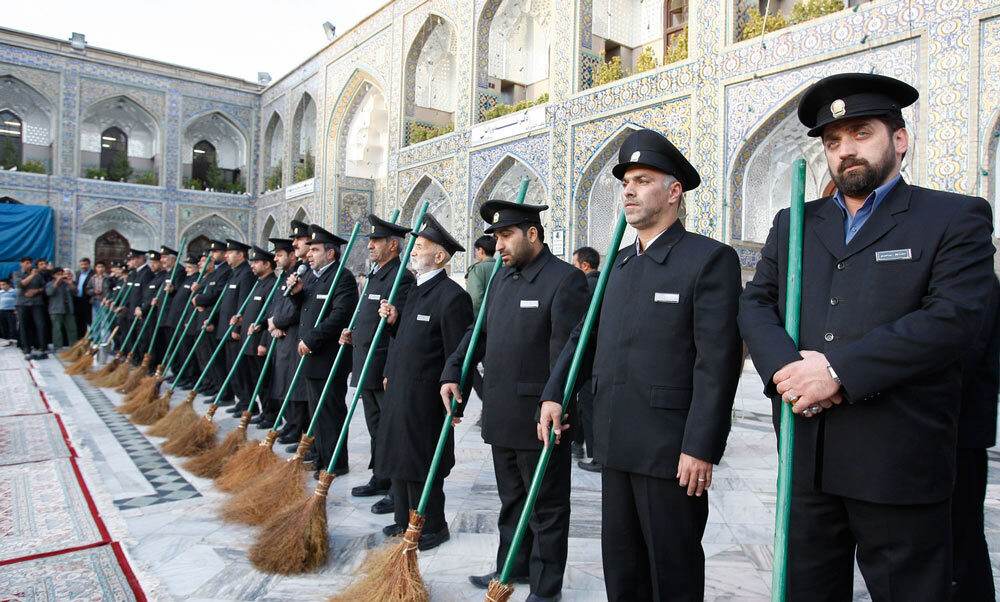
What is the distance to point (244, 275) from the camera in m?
5.85

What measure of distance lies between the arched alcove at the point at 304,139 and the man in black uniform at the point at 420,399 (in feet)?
46.7

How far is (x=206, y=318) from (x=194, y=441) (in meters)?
2.48

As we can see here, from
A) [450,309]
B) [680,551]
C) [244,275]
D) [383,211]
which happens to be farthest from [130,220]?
[680,551]

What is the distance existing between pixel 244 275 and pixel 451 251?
11.5ft

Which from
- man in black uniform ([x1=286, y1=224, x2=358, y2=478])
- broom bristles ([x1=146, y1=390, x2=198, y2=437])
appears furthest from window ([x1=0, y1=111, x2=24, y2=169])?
man in black uniform ([x1=286, y1=224, x2=358, y2=478])

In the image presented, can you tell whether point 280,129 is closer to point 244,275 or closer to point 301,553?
point 244,275

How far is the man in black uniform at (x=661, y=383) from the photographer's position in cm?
162

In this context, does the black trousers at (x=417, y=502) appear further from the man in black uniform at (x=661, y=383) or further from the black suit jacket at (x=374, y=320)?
the man in black uniform at (x=661, y=383)

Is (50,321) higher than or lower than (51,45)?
lower

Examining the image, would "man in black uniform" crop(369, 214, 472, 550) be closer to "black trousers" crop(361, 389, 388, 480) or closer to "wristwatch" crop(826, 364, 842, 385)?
"black trousers" crop(361, 389, 388, 480)

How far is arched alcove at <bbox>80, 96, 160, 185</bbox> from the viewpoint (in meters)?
16.9

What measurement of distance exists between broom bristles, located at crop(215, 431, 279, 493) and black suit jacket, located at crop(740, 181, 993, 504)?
112 inches

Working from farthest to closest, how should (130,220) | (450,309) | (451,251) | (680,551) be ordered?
(130,220)
(451,251)
(450,309)
(680,551)

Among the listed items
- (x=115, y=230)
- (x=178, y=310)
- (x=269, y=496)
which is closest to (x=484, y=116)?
(x=178, y=310)
